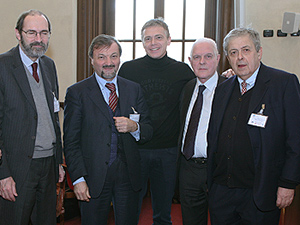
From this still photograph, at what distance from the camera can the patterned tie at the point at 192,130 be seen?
2209 mm

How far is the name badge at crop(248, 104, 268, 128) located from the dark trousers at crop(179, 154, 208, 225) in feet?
1.85

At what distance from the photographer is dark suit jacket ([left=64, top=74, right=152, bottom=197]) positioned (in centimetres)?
199

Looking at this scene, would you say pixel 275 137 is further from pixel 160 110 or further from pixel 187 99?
pixel 160 110

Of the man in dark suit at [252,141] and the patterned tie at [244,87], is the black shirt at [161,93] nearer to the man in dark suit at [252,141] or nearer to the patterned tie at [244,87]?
the man in dark suit at [252,141]

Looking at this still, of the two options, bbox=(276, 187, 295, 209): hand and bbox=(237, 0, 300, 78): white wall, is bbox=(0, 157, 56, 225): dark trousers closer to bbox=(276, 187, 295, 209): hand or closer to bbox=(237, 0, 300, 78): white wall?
bbox=(276, 187, 295, 209): hand

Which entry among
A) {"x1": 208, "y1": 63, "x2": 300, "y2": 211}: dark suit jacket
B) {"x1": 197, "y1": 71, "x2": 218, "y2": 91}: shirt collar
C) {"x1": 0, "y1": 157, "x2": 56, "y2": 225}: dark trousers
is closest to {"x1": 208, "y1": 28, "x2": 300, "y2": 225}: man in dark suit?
{"x1": 208, "y1": 63, "x2": 300, "y2": 211}: dark suit jacket

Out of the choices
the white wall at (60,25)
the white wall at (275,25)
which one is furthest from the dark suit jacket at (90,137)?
the white wall at (275,25)

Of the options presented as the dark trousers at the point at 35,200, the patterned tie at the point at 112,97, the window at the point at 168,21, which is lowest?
the dark trousers at the point at 35,200

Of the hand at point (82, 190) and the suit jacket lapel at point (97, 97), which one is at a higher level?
the suit jacket lapel at point (97, 97)

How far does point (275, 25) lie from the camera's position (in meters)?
3.80

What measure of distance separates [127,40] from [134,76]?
1918 mm

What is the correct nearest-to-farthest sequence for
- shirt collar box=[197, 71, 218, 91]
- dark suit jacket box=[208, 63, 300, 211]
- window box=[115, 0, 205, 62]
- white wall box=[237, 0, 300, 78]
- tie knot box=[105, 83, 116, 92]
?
dark suit jacket box=[208, 63, 300, 211] < tie knot box=[105, 83, 116, 92] < shirt collar box=[197, 71, 218, 91] < white wall box=[237, 0, 300, 78] < window box=[115, 0, 205, 62]

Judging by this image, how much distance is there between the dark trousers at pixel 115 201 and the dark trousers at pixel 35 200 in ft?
1.02

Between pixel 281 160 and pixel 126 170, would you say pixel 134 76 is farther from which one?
pixel 281 160
